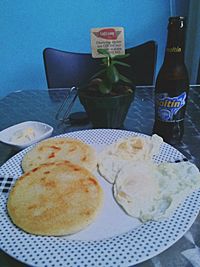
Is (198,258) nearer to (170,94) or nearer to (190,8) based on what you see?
(170,94)

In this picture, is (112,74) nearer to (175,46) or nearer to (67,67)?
(175,46)

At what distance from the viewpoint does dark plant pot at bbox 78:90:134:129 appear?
86 cm

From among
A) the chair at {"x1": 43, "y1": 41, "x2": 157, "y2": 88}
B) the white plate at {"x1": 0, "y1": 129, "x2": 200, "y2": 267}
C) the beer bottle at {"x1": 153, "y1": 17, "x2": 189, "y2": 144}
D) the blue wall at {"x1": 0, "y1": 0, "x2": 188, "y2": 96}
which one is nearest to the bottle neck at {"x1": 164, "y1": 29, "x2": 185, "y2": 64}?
the beer bottle at {"x1": 153, "y1": 17, "x2": 189, "y2": 144}

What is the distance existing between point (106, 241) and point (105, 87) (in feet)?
1.65

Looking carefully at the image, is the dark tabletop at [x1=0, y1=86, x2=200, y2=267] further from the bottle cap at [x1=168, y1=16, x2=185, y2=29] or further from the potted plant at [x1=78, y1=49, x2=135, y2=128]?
the bottle cap at [x1=168, y1=16, x2=185, y2=29]

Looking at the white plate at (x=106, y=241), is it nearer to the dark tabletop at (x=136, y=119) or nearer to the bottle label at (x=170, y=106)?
the dark tabletop at (x=136, y=119)

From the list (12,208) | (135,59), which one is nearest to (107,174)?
(12,208)

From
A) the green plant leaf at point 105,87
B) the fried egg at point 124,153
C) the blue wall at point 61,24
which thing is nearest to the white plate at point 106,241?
the fried egg at point 124,153

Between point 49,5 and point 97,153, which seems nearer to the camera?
point 97,153

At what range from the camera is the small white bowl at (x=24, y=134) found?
86cm

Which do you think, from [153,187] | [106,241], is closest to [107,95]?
[153,187]

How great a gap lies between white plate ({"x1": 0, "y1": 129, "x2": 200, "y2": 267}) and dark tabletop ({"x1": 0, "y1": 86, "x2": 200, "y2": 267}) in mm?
49

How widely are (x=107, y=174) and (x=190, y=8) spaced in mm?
1815

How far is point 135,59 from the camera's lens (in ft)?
4.99
